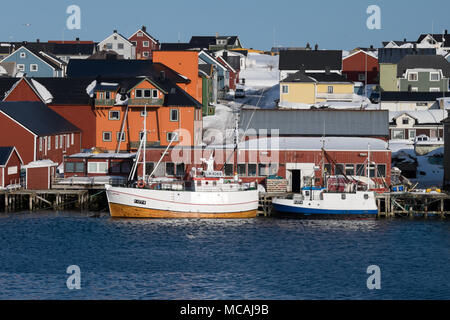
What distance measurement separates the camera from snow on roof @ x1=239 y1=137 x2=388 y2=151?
2692 inches

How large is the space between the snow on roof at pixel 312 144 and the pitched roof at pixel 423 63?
55.0 meters

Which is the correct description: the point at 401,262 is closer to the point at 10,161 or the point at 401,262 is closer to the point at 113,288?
the point at 113,288

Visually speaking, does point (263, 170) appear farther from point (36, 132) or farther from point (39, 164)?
point (36, 132)

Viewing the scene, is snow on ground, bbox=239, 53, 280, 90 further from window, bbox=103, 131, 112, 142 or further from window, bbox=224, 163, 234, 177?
window, bbox=224, 163, 234, 177

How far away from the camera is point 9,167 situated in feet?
226

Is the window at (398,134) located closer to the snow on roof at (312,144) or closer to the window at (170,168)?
the snow on roof at (312,144)

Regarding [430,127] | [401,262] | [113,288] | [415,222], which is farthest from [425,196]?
[430,127]

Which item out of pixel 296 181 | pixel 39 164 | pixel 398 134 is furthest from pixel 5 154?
pixel 398 134

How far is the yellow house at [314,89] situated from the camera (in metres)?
113

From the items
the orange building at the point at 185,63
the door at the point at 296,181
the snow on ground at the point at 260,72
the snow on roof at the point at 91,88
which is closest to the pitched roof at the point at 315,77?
the orange building at the point at 185,63

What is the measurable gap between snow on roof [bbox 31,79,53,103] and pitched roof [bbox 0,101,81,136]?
247 cm

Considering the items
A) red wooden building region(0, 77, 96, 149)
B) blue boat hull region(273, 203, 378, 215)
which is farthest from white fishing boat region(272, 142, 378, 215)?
red wooden building region(0, 77, 96, 149)

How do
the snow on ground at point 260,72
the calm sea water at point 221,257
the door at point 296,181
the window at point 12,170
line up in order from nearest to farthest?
the calm sea water at point 221,257 → the door at point 296,181 → the window at point 12,170 → the snow on ground at point 260,72
